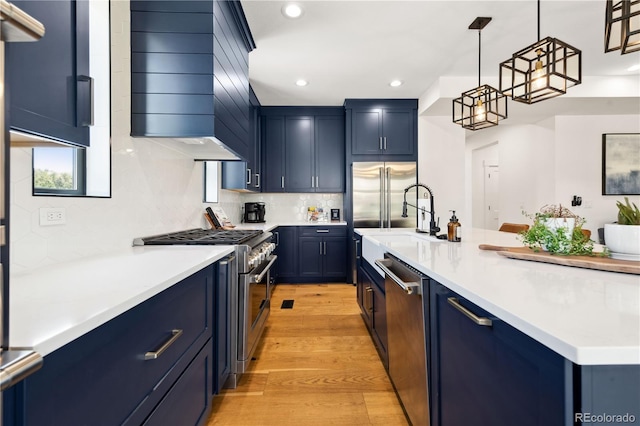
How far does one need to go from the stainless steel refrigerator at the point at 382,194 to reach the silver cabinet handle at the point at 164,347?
3422 mm

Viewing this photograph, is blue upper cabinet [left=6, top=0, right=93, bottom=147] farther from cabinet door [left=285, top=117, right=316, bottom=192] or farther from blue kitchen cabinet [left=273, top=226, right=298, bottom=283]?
cabinet door [left=285, top=117, right=316, bottom=192]

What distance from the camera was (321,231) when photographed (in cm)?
443

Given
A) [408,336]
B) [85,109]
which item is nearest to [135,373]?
[85,109]

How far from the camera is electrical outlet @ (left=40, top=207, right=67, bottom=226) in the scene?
1213 mm

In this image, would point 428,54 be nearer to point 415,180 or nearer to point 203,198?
point 415,180

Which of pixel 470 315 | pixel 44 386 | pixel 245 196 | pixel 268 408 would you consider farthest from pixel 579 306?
pixel 245 196

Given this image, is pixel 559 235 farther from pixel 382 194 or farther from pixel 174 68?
pixel 382 194

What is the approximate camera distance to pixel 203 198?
308cm

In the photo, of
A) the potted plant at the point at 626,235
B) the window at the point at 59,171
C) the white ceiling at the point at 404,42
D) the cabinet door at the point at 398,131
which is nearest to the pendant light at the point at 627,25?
the potted plant at the point at 626,235

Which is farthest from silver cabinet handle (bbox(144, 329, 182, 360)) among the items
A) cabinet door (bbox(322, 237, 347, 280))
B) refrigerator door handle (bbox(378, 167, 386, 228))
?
refrigerator door handle (bbox(378, 167, 386, 228))

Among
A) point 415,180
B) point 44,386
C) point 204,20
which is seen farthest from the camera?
point 415,180

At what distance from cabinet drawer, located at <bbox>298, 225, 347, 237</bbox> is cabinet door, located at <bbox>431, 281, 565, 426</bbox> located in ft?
10.7

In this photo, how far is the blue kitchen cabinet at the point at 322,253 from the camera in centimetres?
442

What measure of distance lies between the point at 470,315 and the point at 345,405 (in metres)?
1.21
